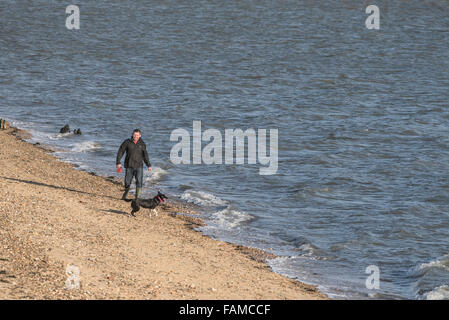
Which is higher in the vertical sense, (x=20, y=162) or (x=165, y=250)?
(x=20, y=162)

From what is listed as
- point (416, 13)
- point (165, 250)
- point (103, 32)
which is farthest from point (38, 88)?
point (416, 13)

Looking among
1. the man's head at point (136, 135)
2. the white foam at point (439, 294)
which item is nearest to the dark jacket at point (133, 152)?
the man's head at point (136, 135)

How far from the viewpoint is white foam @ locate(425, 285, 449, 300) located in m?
17.3

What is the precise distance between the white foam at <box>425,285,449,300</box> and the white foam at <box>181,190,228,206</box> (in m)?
9.21

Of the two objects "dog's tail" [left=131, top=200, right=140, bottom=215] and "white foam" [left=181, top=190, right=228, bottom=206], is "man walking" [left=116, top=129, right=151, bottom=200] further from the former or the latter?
"white foam" [left=181, top=190, right=228, bottom=206]

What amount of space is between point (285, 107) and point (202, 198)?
19.2m

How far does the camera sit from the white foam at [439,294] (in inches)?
683

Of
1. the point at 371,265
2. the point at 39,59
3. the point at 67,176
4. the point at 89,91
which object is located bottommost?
the point at 371,265

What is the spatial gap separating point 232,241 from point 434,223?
24.5ft

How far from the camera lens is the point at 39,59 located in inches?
2341

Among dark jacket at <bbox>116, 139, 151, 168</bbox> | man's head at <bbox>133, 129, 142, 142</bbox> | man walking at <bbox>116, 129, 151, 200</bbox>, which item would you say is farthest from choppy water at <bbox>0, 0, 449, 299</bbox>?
man's head at <bbox>133, 129, 142, 142</bbox>

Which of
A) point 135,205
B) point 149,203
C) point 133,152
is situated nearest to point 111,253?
point 135,205

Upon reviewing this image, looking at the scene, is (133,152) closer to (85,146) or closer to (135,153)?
(135,153)
